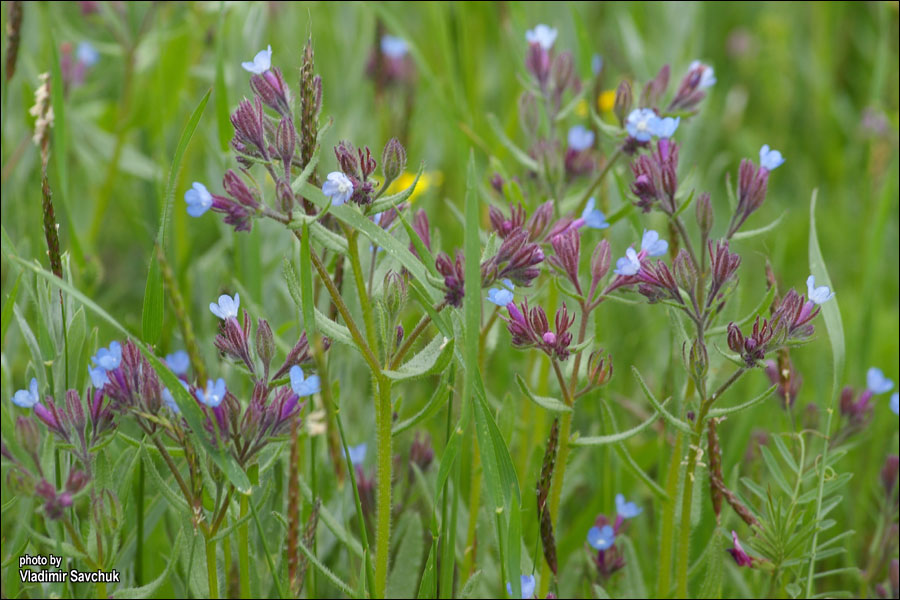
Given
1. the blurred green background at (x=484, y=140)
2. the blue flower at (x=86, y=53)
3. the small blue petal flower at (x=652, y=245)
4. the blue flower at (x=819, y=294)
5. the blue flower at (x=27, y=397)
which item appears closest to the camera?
the blue flower at (x=27, y=397)

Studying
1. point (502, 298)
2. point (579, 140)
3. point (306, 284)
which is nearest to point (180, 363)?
point (306, 284)

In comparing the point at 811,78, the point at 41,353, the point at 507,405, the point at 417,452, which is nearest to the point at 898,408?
the point at 507,405

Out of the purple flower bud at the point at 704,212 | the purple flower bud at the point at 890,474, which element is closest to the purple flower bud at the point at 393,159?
the purple flower bud at the point at 704,212

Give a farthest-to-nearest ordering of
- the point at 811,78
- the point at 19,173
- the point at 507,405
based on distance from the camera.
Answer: the point at 811,78, the point at 19,173, the point at 507,405

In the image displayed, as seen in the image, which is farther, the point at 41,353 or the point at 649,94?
the point at 649,94

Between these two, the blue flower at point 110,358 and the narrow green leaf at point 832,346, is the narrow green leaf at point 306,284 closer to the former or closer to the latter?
the blue flower at point 110,358

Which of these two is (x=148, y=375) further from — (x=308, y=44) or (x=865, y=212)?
(x=865, y=212)
